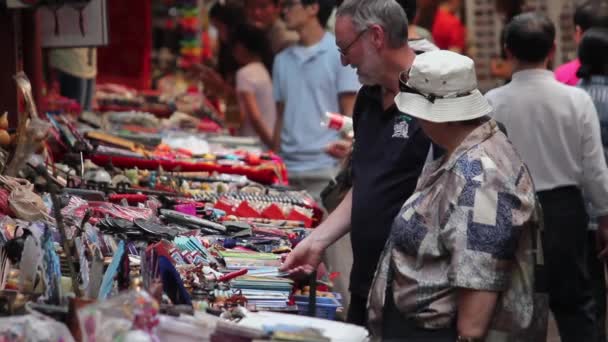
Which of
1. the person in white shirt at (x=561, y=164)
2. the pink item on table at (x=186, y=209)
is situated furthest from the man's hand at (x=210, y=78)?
the pink item on table at (x=186, y=209)

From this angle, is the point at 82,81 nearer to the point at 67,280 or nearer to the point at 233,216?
the point at 233,216

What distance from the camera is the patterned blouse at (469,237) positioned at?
3.80 meters

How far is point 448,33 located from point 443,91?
10091mm

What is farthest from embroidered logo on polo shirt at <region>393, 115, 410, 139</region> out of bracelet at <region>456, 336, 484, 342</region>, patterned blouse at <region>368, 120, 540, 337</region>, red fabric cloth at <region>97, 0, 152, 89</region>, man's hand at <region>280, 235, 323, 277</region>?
red fabric cloth at <region>97, 0, 152, 89</region>

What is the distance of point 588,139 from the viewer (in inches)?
252

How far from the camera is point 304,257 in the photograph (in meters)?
4.78

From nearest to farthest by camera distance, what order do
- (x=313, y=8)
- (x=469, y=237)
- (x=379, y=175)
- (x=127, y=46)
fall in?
(x=469, y=237), (x=379, y=175), (x=313, y=8), (x=127, y=46)

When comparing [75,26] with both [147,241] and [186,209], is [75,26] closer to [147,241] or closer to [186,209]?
[186,209]

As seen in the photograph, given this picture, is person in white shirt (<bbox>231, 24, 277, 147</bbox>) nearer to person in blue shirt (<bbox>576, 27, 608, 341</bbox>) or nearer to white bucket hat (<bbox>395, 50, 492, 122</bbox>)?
person in blue shirt (<bbox>576, 27, 608, 341</bbox>)

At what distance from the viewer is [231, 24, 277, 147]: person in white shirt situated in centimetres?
1008

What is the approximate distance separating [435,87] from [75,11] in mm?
3818

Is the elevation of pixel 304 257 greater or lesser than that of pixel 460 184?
lesser

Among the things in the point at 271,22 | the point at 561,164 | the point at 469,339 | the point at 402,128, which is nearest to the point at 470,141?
the point at 469,339

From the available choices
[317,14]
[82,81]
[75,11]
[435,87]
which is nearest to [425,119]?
[435,87]
